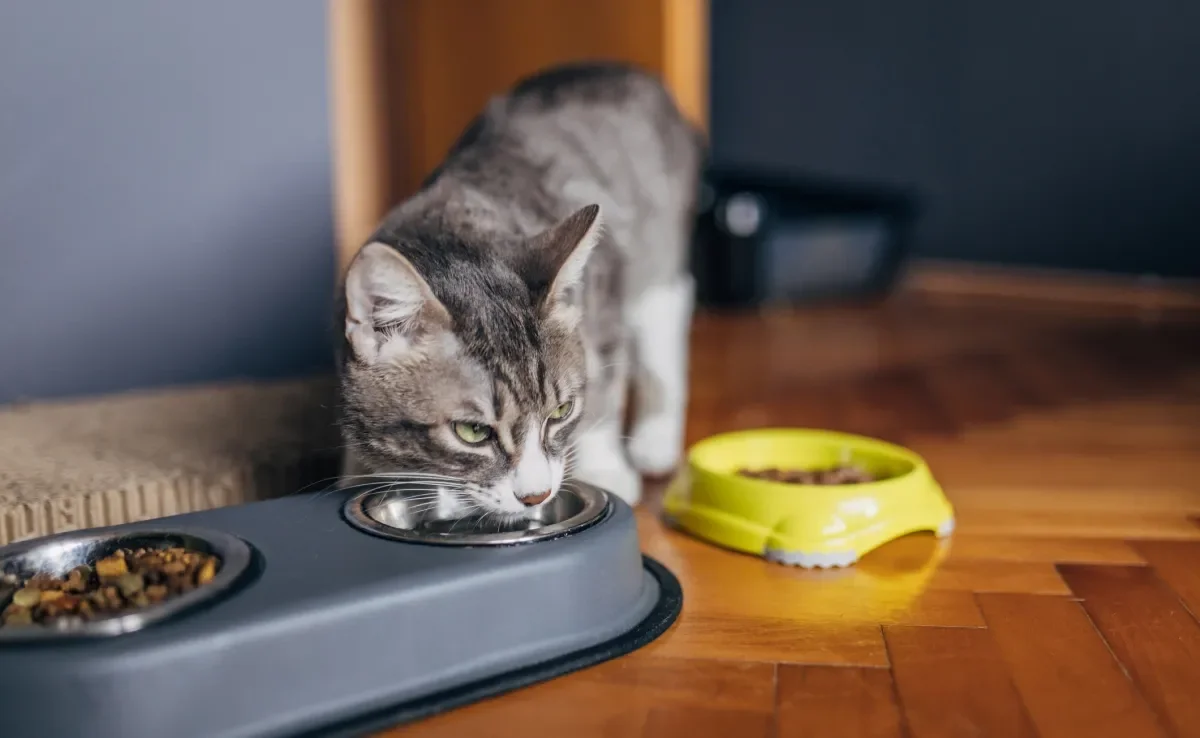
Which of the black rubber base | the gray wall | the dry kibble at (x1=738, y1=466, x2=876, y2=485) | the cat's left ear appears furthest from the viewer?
the gray wall

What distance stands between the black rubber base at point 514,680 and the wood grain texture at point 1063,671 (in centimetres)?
35

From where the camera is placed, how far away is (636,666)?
1166 mm

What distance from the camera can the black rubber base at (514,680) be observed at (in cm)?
103

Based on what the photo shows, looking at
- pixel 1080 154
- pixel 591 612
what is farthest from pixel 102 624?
pixel 1080 154

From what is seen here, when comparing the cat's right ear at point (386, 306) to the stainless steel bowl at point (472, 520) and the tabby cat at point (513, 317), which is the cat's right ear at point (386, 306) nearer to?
the tabby cat at point (513, 317)

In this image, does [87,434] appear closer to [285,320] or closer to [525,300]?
[285,320]

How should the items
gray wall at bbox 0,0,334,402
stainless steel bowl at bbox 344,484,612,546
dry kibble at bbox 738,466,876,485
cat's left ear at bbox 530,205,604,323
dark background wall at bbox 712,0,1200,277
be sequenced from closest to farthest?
1. stainless steel bowl at bbox 344,484,612,546
2. cat's left ear at bbox 530,205,604,323
3. dry kibble at bbox 738,466,876,485
4. gray wall at bbox 0,0,334,402
5. dark background wall at bbox 712,0,1200,277

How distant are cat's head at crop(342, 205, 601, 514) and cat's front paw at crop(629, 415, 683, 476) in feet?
1.75

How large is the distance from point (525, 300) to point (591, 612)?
1.18 ft

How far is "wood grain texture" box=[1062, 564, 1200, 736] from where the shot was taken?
1090 mm

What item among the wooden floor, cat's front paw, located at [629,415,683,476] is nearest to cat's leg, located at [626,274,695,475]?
cat's front paw, located at [629,415,683,476]

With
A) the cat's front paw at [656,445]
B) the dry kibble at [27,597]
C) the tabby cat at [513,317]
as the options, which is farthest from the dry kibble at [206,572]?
the cat's front paw at [656,445]

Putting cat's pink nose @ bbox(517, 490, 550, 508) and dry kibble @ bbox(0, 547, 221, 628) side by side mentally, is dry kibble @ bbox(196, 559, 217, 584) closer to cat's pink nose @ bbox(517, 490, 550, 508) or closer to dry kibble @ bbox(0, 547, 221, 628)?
dry kibble @ bbox(0, 547, 221, 628)

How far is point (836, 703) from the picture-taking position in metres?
1.09
